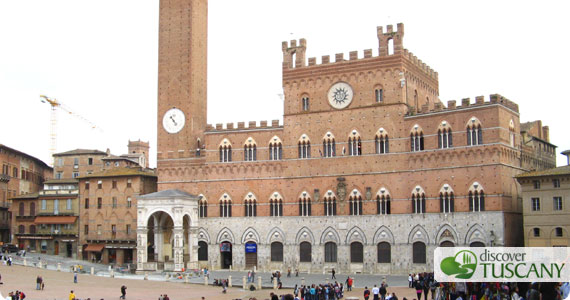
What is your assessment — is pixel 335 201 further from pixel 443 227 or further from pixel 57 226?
pixel 57 226

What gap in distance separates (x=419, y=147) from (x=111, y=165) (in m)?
40.5

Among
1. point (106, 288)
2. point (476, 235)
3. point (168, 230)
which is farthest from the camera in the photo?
point (168, 230)

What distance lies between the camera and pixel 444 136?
52469 millimetres

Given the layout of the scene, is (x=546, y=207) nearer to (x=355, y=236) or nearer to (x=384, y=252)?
(x=384, y=252)

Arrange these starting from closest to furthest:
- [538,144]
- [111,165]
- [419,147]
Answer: [419,147] < [538,144] < [111,165]

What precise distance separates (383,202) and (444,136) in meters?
7.52

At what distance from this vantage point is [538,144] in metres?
60.0

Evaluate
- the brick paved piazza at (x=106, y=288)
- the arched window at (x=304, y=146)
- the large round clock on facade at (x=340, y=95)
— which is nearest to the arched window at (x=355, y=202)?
the arched window at (x=304, y=146)

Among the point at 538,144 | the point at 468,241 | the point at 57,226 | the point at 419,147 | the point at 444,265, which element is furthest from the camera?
the point at 57,226

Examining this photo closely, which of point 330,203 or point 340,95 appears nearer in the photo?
point 330,203

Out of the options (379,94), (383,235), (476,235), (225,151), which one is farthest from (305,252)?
(379,94)

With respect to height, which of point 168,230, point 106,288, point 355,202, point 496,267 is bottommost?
point 106,288

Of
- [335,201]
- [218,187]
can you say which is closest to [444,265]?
[335,201]

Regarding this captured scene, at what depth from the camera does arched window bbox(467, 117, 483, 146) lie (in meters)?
50.8
